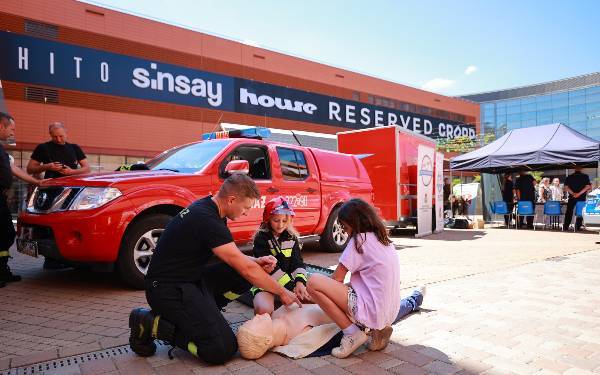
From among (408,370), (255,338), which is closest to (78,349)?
(255,338)

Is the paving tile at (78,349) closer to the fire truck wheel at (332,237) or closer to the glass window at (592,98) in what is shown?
the fire truck wheel at (332,237)

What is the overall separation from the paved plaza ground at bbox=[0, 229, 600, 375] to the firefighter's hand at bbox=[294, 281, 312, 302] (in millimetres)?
450

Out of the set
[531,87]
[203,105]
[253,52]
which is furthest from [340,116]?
[531,87]

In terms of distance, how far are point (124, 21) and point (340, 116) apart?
1584cm

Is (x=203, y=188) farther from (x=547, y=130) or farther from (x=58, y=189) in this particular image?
(x=547, y=130)

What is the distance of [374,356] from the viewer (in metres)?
2.96

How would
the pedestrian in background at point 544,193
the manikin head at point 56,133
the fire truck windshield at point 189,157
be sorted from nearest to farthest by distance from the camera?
the fire truck windshield at point 189,157 < the manikin head at point 56,133 < the pedestrian in background at point 544,193

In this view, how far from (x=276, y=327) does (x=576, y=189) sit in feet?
42.7

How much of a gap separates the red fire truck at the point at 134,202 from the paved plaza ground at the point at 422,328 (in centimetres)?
50

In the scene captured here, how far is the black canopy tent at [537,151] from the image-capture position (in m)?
12.1

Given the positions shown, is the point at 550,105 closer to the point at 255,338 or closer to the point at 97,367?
the point at 255,338

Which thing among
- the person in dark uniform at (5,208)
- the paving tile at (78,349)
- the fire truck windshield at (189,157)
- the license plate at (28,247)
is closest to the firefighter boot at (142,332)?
the paving tile at (78,349)

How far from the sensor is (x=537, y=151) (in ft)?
42.1

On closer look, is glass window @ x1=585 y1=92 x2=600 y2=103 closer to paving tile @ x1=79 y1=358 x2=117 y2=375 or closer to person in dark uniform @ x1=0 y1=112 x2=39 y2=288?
person in dark uniform @ x1=0 y1=112 x2=39 y2=288
